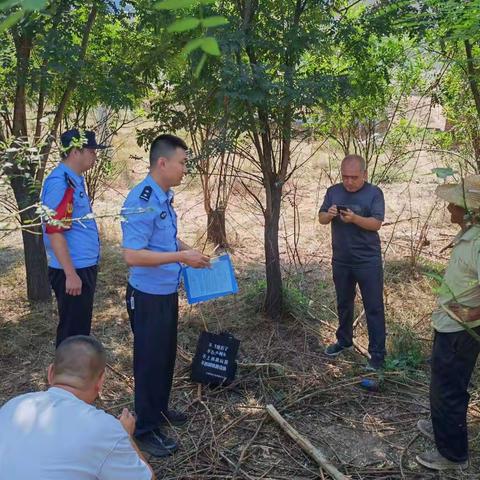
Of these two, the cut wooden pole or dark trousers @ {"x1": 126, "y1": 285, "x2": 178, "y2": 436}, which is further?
dark trousers @ {"x1": 126, "y1": 285, "x2": 178, "y2": 436}

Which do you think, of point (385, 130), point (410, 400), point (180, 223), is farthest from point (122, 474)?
point (180, 223)

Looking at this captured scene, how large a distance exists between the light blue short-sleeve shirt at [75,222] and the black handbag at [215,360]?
1.04 meters

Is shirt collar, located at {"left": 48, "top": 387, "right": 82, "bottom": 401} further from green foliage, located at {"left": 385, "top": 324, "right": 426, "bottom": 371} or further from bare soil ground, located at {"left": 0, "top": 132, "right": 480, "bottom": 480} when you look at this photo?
green foliage, located at {"left": 385, "top": 324, "right": 426, "bottom": 371}

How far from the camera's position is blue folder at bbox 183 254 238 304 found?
3.72m

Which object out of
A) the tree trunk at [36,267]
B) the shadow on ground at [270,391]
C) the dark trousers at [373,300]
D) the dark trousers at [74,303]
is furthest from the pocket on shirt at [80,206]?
the tree trunk at [36,267]

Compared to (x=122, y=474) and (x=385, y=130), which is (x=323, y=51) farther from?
(x=122, y=474)

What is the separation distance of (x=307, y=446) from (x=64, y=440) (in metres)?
2.05

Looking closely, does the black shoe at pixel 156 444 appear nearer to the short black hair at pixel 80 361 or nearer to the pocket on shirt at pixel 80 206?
the pocket on shirt at pixel 80 206

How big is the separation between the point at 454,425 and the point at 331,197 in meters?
2.05

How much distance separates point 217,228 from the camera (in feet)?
24.6

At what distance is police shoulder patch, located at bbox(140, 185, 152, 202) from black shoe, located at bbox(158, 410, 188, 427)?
148cm

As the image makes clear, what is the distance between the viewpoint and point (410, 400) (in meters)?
4.07

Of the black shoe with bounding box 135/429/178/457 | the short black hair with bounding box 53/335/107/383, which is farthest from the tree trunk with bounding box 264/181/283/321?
the short black hair with bounding box 53/335/107/383

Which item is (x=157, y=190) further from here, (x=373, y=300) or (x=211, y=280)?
(x=373, y=300)
